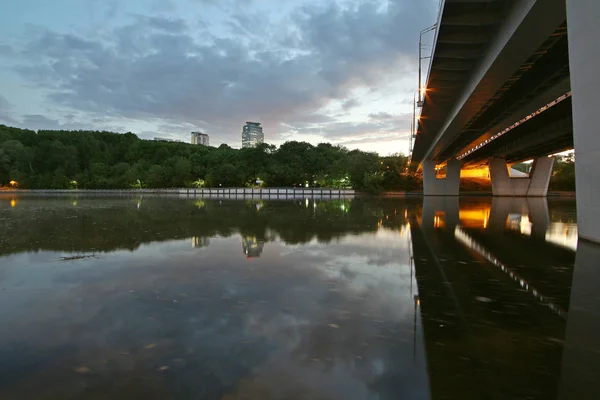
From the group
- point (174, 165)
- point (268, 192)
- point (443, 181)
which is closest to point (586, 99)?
point (443, 181)

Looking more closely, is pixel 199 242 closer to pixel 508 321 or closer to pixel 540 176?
pixel 508 321

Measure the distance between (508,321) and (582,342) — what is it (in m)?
0.89

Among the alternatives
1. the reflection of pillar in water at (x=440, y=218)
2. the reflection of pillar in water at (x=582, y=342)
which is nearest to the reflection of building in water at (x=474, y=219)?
the reflection of pillar in water at (x=440, y=218)

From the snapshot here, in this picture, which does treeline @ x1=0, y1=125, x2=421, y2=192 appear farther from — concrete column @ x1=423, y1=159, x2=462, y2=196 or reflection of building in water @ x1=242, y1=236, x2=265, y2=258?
reflection of building in water @ x1=242, y1=236, x2=265, y2=258

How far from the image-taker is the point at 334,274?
8.07 metres

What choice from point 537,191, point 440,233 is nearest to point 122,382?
point 440,233

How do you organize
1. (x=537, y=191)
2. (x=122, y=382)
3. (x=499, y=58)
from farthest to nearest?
(x=537, y=191) → (x=499, y=58) → (x=122, y=382)

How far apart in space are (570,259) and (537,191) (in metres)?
60.1

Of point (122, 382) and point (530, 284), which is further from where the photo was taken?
point (530, 284)

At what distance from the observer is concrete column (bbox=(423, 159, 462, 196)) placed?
6575 cm

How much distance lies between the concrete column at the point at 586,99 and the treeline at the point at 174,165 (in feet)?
222

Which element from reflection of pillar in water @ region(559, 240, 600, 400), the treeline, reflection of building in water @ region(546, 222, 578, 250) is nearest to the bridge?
reflection of building in water @ region(546, 222, 578, 250)

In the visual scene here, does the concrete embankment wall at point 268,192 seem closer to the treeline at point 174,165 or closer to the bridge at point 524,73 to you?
the treeline at point 174,165

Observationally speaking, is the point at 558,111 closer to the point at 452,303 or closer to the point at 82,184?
the point at 452,303
